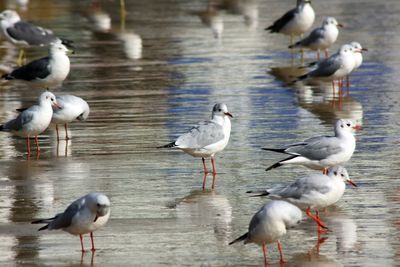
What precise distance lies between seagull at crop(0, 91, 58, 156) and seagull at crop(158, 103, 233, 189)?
2576 millimetres

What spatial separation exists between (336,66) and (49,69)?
481cm

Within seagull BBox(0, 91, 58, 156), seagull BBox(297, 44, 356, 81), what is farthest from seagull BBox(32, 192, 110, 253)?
seagull BBox(297, 44, 356, 81)

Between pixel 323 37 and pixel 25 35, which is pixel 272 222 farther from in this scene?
pixel 25 35

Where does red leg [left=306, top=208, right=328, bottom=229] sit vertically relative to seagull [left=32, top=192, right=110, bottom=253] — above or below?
below

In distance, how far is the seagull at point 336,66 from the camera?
20.3 metres

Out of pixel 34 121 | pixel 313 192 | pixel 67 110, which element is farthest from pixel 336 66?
pixel 313 192

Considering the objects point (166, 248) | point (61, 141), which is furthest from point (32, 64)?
point (166, 248)

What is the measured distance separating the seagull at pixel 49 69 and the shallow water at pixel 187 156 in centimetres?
41

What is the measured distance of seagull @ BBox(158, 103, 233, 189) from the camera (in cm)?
1399

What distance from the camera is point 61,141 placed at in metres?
16.7

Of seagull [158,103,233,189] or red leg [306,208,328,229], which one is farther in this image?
seagull [158,103,233,189]

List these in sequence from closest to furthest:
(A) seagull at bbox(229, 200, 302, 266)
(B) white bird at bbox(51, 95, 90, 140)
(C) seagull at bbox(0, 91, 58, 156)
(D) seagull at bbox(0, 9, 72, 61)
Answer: (A) seagull at bbox(229, 200, 302, 266) < (C) seagull at bbox(0, 91, 58, 156) < (B) white bird at bbox(51, 95, 90, 140) < (D) seagull at bbox(0, 9, 72, 61)

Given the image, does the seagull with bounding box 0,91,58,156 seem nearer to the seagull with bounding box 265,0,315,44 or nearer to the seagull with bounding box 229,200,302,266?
the seagull with bounding box 229,200,302,266

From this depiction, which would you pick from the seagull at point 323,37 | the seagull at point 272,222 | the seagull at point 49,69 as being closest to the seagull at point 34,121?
the seagull at point 49,69
